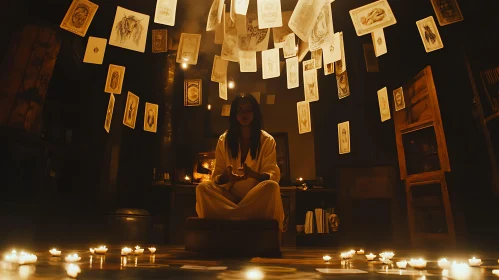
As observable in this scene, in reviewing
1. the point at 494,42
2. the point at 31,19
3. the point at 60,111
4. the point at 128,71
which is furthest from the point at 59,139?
the point at 494,42

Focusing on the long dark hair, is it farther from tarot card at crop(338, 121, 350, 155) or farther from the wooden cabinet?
the wooden cabinet

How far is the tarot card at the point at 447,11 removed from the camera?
3404mm

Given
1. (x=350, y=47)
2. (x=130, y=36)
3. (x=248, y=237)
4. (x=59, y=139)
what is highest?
(x=350, y=47)

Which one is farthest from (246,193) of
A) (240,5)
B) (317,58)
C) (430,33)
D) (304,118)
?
(430,33)

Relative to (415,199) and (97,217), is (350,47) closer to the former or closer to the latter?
(415,199)

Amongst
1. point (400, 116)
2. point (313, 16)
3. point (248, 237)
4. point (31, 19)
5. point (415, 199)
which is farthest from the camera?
point (400, 116)

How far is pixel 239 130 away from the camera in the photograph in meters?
3.63

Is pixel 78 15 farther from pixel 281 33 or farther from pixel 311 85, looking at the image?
pixel 311 85

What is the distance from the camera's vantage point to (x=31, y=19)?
13.2 ft

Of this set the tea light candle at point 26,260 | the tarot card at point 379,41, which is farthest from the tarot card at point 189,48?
the tea light candle at point 26,260

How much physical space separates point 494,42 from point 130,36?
14.3 feet

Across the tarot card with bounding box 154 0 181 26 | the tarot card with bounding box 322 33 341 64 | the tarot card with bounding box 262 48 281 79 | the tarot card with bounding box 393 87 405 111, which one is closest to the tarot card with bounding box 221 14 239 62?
the tarot card with bounding box 262 48 281 79

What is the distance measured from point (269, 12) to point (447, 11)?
1.81m

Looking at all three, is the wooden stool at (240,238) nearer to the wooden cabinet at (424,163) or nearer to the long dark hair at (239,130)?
the long dark hair at (239,130)
